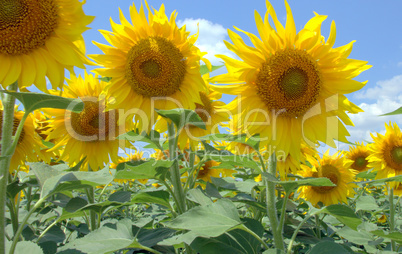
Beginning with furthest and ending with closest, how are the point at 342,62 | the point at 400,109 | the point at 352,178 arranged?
the point at 352,178 → the point at 342,62 → the point at 400,109

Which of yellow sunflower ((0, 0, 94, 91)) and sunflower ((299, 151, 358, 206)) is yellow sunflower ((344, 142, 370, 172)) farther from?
yellow sunflower ((0, 0, 94, 91))

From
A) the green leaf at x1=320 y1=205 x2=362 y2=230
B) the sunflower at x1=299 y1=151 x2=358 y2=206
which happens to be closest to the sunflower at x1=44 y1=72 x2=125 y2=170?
the green leaf at x1=320 y1=205 x2=362 y2=230

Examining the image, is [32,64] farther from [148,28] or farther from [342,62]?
[342,62]

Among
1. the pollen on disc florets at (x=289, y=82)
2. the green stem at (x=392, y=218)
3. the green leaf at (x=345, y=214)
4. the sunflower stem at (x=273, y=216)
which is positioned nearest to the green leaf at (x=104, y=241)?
the sunflower stem at (x=273, y=216)

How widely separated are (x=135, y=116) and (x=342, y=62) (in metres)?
1.78

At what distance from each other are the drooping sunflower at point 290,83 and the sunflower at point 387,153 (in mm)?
3245

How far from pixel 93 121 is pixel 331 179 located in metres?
3.46

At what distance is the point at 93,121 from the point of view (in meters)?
3.48

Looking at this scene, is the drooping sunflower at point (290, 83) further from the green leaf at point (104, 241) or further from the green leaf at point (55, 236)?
the green leaf at point (55, 236)

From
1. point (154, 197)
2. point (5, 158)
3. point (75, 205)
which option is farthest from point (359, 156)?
point (5, 158)

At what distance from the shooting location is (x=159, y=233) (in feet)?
7.44

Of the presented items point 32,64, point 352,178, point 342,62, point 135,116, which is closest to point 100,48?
point 135,116

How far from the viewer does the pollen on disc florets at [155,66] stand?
293 cm

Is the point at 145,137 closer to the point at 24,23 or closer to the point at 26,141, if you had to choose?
the point at 24,23
